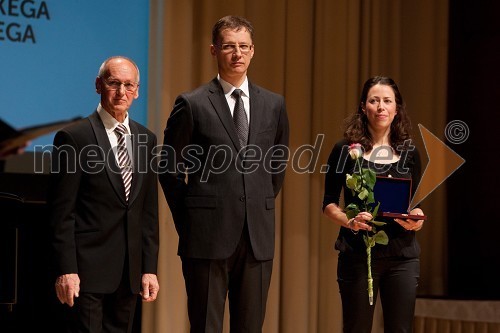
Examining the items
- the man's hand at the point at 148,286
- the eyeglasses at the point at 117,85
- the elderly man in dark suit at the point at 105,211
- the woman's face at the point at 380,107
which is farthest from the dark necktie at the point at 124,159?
the woman's face at the point at 380,107

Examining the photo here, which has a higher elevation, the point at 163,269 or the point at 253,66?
the point at 253,66

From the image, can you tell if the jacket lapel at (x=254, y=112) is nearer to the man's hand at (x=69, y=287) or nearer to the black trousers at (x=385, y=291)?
the black trousers at (x=385, y=291)

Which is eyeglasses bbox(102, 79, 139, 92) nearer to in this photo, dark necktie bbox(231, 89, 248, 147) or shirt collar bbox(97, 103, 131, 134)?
shirt collar bbox(97, 103, 131, 134)

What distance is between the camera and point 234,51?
322 centimetres

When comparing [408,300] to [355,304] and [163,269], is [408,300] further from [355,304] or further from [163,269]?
[163,269]

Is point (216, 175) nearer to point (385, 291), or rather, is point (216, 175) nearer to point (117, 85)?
point (117, 85)

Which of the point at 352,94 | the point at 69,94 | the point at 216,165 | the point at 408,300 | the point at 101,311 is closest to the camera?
the point at 101,311

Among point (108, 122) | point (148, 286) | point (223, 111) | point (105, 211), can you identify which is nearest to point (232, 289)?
point (148, 286)

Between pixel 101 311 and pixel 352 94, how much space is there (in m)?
2.93

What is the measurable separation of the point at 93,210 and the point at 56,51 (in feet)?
6.13

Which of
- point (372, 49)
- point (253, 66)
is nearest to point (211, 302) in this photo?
point (253, 66)

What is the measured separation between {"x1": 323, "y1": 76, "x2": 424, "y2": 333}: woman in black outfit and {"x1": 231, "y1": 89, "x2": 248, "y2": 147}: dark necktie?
20.7 inches

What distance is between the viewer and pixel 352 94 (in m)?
5.44

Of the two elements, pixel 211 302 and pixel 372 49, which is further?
pixel 372 49
